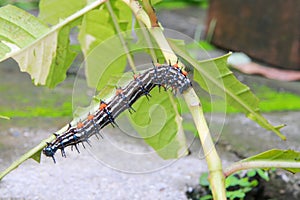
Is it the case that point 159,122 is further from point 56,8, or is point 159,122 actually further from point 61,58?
point 56,8

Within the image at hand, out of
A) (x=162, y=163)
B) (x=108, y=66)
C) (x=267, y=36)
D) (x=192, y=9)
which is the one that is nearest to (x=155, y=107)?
(x=108, y=66)

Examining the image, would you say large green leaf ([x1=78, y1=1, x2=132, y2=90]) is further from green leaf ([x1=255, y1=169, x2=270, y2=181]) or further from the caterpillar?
green leaf ([x1=255, y1=169, x2=270, y2=181])

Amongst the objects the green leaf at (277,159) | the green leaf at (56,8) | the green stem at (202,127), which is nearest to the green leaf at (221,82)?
the green stem at (202,127)

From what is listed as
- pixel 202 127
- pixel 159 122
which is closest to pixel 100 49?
pixel 159 122

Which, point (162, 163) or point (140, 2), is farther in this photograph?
point (162, 163)

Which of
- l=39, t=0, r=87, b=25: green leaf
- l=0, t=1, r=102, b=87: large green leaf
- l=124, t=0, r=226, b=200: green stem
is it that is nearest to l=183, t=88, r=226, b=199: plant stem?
l=124, t=0, r=226, b=200: green stem

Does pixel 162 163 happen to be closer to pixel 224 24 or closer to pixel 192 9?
pixel 224 24
